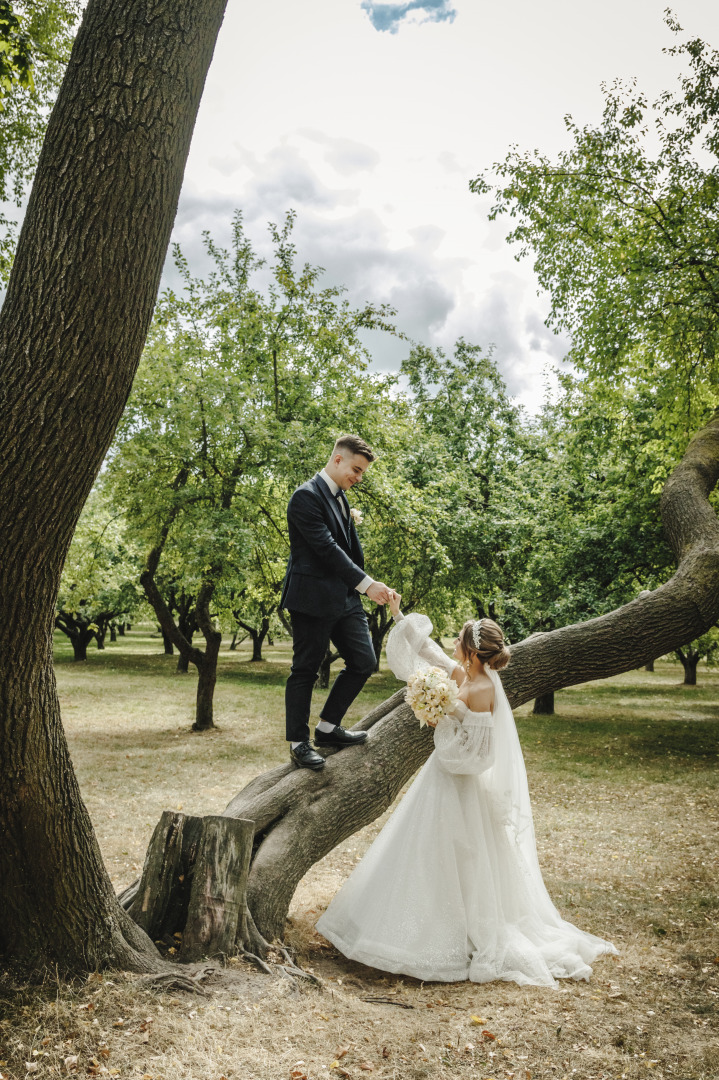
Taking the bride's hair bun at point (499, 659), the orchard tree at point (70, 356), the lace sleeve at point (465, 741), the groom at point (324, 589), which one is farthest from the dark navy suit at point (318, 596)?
the orchard tree at point (70, 356)

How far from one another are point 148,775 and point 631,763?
31.5 ft

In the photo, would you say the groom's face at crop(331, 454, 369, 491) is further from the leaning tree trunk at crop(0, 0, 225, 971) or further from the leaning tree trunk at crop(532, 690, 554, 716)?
Answer: the leaning tree trunk at crop(532, 690, 554, 716)

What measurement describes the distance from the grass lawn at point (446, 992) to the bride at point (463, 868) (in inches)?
8.2

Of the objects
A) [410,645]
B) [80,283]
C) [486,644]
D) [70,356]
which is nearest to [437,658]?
[410,645]

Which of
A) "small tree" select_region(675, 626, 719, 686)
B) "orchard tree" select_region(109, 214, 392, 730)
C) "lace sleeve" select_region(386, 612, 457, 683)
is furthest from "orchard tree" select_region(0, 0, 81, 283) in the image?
"small tree" select_region(675, 626, 719, 686)

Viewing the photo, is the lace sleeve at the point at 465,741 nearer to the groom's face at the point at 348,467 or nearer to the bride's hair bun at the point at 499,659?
the bride's hair bun at the point at 499,659

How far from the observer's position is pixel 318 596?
5.29 m

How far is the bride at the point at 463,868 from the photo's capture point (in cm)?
521

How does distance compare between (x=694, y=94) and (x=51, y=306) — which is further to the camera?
(x=694, y=94)

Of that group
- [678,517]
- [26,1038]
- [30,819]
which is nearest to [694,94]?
[678,517]

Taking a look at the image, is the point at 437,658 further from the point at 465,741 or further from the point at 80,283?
the point at 80,283

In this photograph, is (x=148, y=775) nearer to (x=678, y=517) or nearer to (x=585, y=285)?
(x=678, y=517)

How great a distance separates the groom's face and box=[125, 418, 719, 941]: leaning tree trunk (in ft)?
6.99

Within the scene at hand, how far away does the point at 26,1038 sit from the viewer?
11.3 feet
